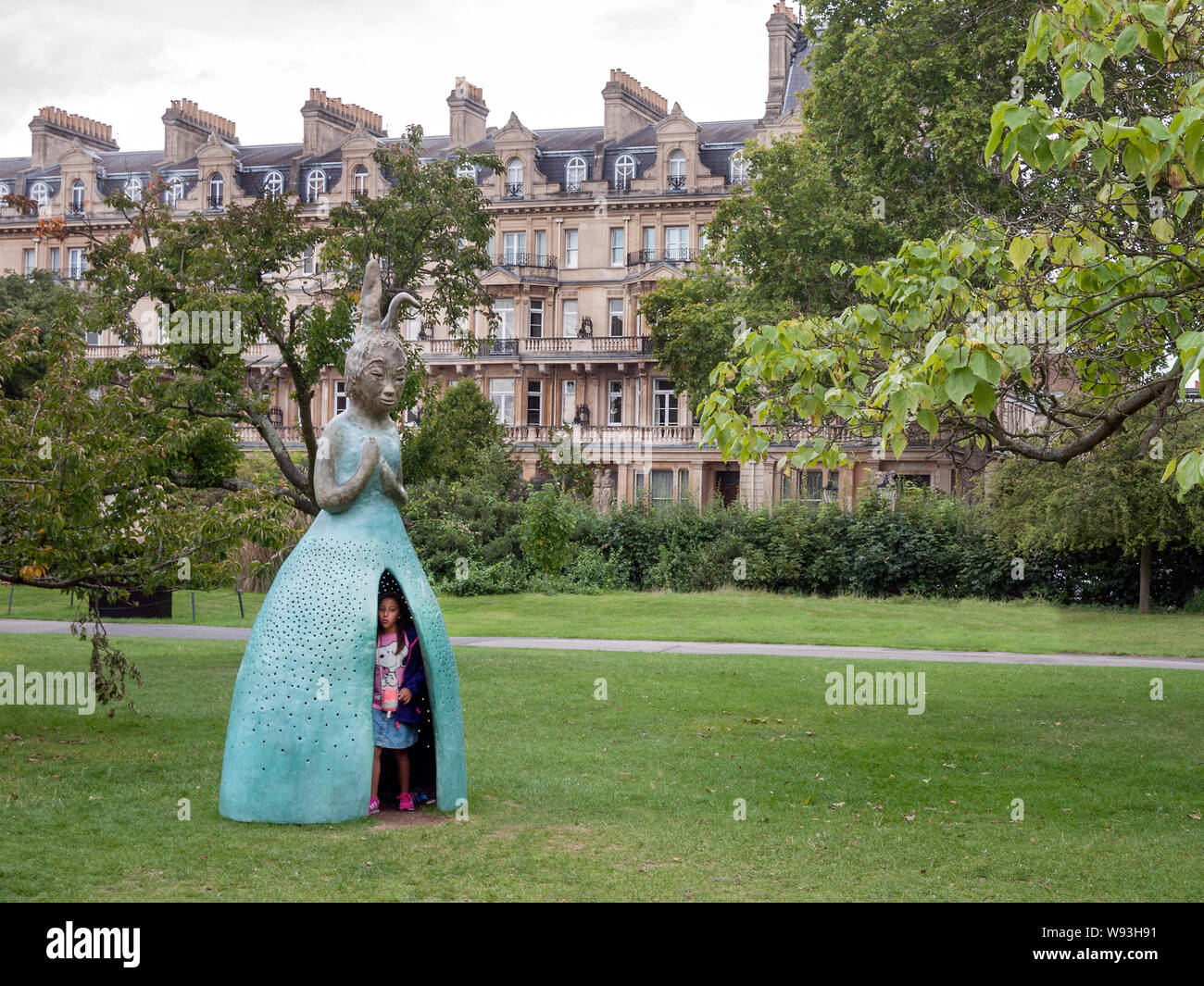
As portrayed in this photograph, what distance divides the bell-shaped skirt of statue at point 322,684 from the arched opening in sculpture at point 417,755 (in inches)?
8.1

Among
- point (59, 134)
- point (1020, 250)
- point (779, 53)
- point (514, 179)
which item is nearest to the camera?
point (1020, 250)

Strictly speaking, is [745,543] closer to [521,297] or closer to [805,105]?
[805,105]

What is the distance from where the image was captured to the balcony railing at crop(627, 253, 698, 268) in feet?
193

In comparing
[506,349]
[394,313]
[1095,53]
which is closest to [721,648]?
[394,313]

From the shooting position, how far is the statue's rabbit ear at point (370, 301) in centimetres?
1046

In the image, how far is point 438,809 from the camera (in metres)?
10.3

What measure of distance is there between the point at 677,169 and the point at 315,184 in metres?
17.7

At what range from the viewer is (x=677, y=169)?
59031 mm

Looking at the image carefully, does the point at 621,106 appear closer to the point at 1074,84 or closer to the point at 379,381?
the point at 379,381

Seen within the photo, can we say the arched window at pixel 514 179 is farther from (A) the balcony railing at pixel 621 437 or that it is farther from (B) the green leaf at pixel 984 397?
(B) the green leaf at pixel 984 397

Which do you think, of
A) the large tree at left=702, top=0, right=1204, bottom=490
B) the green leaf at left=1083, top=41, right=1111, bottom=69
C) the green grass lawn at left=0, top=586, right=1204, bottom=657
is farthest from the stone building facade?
the green leaf at left=1083, top=41, right=1111, bottom=69

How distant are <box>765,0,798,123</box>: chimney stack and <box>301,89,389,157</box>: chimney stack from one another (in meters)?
19.9

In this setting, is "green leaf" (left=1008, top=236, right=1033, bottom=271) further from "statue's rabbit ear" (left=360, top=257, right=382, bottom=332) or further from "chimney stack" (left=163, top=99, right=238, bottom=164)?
"chimney stack" (left=163, top=99, right=238, bottom=164)
